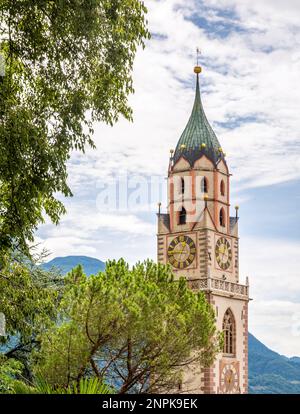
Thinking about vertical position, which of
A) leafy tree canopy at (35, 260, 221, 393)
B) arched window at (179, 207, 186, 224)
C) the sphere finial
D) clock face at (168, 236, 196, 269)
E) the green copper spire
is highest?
the sphere finial

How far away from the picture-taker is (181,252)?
50031mm

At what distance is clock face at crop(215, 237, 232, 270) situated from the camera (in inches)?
1960

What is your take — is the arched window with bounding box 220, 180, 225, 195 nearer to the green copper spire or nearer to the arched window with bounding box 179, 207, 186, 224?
the green copper spire

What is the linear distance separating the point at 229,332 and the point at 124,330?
24.7 m

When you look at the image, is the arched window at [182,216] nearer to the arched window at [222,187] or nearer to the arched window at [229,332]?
the arched window at [222,187]

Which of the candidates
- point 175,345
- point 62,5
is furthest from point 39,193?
point 175,345

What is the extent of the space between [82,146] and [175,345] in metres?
12.7

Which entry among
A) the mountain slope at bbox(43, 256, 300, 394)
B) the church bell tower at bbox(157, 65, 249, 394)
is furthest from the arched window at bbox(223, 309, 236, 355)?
the mountain slope at bbox(43, 256, 300, 394)

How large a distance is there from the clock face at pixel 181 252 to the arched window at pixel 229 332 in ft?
12.7

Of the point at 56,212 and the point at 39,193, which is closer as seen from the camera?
the point at 39,193

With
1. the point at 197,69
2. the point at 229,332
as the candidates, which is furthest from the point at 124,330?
the point at 197,69

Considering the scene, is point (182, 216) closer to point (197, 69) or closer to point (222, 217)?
point (222, 217)

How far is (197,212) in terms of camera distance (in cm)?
Answer: 5012
